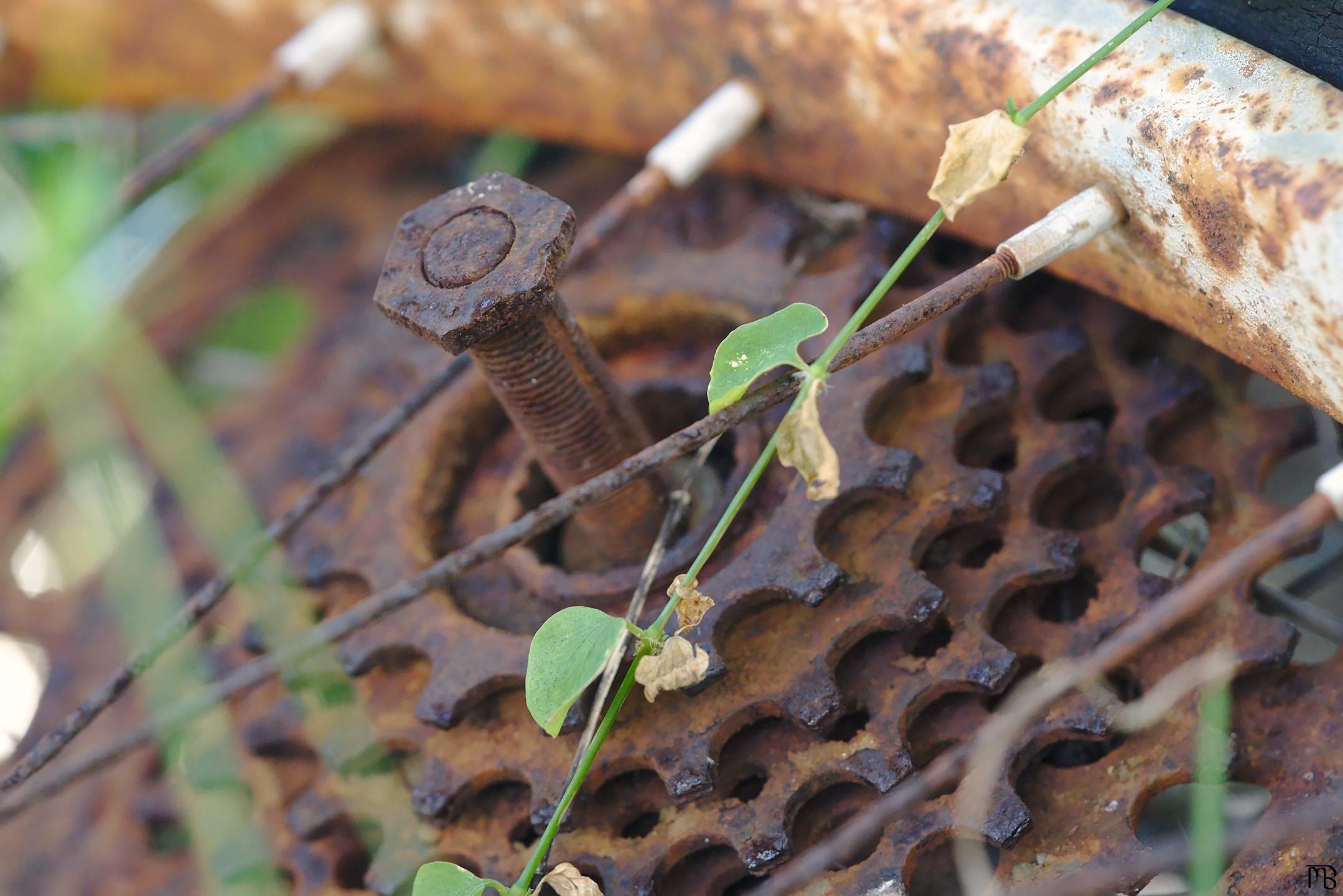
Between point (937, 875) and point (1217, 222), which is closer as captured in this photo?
point (1217, 222)

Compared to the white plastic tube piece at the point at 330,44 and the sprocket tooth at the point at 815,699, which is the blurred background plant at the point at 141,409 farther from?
the sprocket tooth at the point at 815,699

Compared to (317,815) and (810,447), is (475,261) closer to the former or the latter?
(810,447)

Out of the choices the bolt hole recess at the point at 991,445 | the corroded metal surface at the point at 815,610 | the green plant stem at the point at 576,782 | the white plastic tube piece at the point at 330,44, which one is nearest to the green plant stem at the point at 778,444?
the green plant stem at the point at 576,782

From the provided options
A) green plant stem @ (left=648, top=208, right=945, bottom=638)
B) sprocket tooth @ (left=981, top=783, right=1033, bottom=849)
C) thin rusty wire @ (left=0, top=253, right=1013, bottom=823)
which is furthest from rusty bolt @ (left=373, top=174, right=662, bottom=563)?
sprocket tooth @ (left=981, top=783, right=1033, bottom=849)

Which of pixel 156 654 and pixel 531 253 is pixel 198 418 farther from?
pixel 531 253

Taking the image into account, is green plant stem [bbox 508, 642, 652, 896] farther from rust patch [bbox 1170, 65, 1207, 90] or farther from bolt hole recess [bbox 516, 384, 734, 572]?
rust patch [bbox 1170, 65, 1207, 90]

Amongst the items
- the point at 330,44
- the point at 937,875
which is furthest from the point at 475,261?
the point at 330,44

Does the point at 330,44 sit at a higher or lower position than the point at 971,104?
higher
